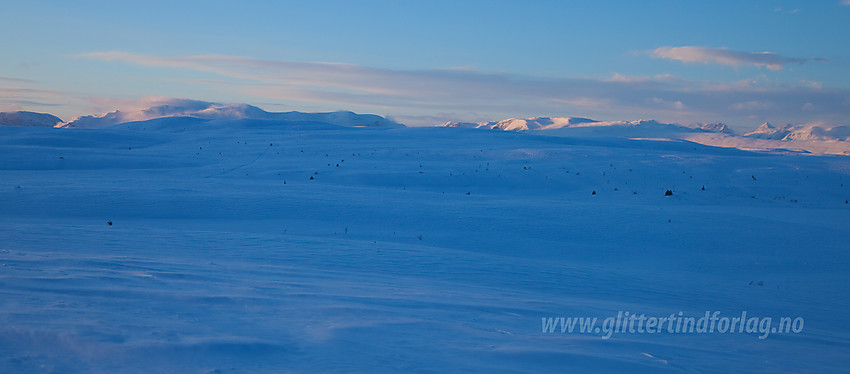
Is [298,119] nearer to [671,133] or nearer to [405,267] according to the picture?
[671,133]

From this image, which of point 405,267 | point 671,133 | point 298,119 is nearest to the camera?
point 405,267

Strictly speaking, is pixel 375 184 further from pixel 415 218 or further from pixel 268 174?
pixel 415 218

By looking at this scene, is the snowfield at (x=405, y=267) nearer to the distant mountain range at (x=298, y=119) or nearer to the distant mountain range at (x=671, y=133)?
the distant mountain range at (x=671, y=133)

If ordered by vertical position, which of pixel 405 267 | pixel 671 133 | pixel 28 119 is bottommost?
pixel 405 267

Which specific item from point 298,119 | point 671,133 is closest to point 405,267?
point 671,133

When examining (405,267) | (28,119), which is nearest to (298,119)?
(28,119)

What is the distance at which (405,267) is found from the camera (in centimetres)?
1028

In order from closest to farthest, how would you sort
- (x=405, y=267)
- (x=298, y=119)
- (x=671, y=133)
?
(x=405, y=267) < (x=671, y=133) < (x=298, y=119)

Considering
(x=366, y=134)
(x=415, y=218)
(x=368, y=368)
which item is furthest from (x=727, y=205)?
(x=366, y=134)

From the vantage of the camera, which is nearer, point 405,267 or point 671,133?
point 405,267

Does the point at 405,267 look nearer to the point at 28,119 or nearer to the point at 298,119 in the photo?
the point at 298,119

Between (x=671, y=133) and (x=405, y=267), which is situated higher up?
(x=671, y=133)

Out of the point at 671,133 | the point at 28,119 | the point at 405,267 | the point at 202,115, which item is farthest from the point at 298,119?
the point at 405,267

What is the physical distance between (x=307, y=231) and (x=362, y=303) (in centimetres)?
862
